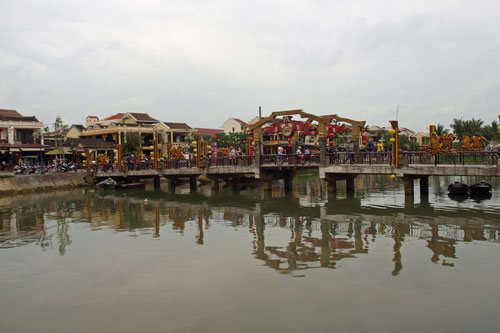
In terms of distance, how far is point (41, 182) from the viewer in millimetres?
34781

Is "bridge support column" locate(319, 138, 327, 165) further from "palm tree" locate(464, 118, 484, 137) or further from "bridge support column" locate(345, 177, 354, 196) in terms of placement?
"palm tree" locate(464, 118, 484, 137)

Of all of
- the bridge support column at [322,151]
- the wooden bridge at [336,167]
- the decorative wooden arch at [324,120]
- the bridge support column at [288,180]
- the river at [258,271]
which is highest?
the decorative wooden arch at [324,120]

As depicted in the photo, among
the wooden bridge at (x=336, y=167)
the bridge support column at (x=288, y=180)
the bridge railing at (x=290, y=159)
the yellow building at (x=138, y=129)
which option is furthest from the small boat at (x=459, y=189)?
the yellow building at (x=138, y=129)

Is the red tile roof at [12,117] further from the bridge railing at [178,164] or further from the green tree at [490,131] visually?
the green tree at [490,131]

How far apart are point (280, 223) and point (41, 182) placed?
83.8 feet

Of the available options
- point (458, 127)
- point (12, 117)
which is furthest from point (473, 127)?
point (12, 117)

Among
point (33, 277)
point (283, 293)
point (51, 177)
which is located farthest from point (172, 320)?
point (51, 177)

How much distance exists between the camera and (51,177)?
35781 millimetres

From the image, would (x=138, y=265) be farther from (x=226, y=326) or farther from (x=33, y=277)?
(x=226, y=326)

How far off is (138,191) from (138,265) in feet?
76.3

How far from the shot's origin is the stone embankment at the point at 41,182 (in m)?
32.1

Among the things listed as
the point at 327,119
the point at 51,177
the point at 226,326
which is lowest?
→ the point at 226,326

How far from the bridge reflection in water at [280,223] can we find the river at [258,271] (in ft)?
0.28

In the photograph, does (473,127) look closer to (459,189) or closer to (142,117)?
(459,189)
